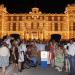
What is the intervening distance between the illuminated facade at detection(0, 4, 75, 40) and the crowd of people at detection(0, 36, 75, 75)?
59.5 m

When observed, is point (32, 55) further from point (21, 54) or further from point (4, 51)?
point (4, 51)

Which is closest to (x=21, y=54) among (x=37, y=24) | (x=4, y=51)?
(x=4, y=51)

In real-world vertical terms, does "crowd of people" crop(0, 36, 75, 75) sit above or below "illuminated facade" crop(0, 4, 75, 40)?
below

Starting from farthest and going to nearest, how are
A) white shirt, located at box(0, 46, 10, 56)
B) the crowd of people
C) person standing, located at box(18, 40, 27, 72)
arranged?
1. person standing, located at box(18, 40, 27, 72)
2. the crowd of people
3. white shirt, located at box(0, 46, 10, 56)

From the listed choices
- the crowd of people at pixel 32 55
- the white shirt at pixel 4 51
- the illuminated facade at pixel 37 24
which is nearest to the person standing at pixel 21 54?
the crowd of people at pixel 32 55

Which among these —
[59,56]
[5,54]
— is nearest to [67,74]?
[59,56]

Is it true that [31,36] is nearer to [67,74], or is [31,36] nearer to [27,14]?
[27,14]

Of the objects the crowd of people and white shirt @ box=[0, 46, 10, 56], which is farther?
the crowd of people

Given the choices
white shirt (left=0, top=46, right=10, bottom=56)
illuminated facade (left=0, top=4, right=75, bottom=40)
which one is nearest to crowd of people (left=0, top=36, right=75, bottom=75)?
white shirt (left=0, top=46, right=10, bottom=56)

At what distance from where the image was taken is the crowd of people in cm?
1659

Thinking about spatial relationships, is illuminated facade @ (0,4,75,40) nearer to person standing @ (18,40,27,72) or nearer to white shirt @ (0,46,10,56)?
person standing @ (18,40,27,72)

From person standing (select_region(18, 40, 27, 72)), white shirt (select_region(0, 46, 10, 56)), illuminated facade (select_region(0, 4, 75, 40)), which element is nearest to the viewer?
white shirt (select_region(0, 46, 10, 56))

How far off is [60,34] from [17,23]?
34.0ft

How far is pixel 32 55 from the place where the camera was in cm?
2155
